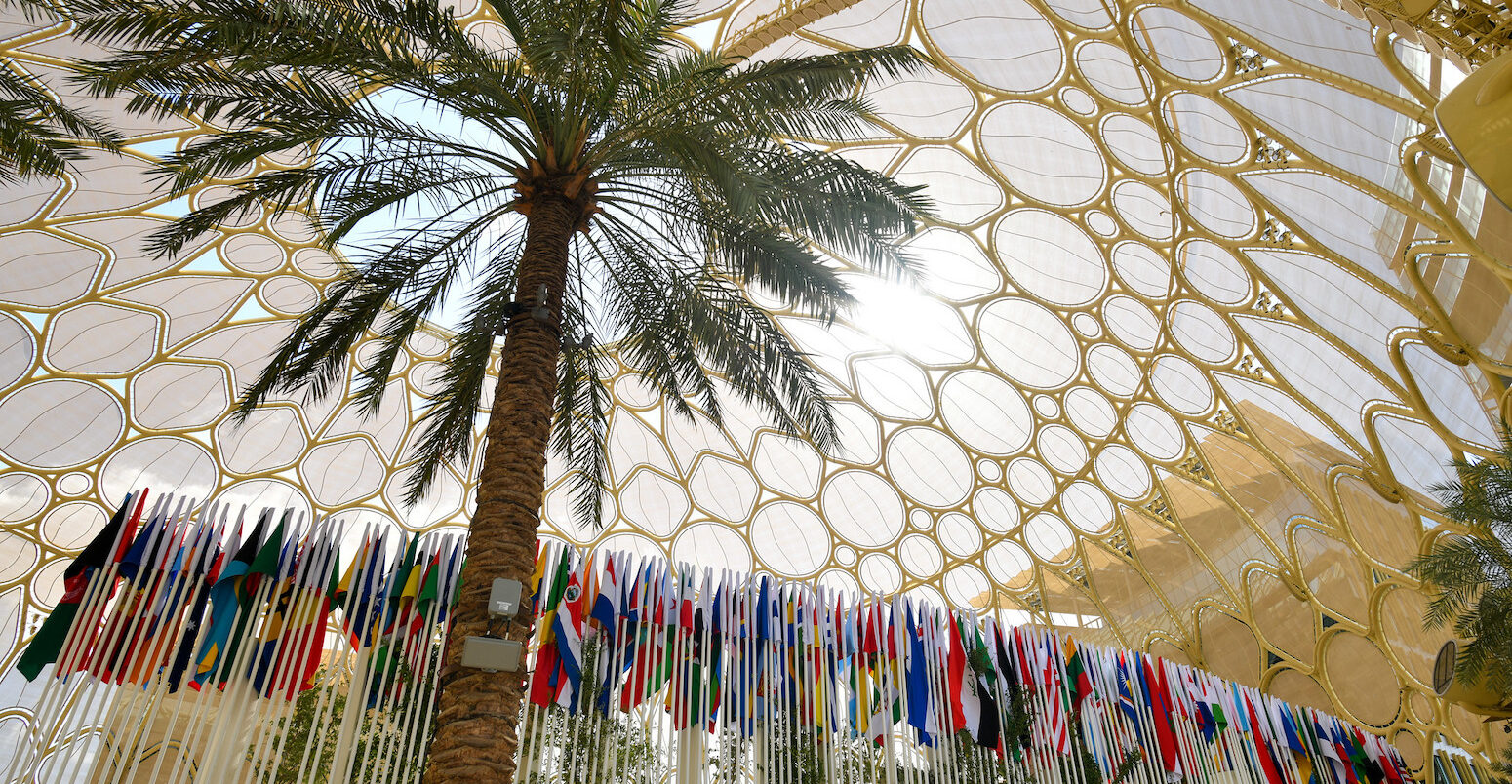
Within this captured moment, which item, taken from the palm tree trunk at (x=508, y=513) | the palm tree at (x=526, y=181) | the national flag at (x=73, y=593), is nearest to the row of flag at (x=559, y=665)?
the national flag at (x=73, y=593)

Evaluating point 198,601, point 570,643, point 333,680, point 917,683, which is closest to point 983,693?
point 917,683

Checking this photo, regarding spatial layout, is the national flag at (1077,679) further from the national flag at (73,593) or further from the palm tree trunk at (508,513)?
the national flag at (73,593)

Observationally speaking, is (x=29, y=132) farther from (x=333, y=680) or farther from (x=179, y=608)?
(x=333, y=680)

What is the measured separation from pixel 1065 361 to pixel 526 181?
15327mm

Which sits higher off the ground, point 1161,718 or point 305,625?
point 1161,718

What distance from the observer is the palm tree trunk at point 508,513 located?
648cm

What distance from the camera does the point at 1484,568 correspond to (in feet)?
46.5

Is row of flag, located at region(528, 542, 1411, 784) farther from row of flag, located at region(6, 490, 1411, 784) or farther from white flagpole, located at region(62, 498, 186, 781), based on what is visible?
white flagpole, located at region(62, 498, 186, 781)

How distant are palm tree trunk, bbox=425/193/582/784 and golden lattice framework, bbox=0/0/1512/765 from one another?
8044 millimetres

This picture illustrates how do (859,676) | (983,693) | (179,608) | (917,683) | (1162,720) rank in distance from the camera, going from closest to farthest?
(179,608), (859,676), (917,683), (983,693), (1162,720)

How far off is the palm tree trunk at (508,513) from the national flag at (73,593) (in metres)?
3.63

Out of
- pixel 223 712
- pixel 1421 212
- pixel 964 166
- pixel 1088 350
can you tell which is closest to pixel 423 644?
pixel 223 712

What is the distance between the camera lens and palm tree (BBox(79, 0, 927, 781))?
23.9ft

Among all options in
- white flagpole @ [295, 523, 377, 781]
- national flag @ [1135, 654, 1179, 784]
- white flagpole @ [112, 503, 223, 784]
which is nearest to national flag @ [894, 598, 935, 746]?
national flag @ [1135, 654, 1179, 784]
